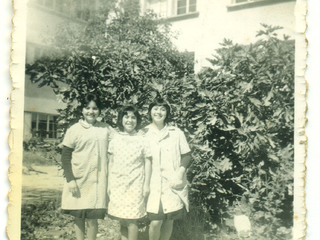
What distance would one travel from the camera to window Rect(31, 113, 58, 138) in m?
2.62

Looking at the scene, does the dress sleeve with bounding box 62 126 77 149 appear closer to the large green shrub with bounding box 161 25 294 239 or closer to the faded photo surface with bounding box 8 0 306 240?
the faded photo surface with bounding box 8 0 306 240

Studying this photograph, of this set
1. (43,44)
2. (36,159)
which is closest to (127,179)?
(36,159)

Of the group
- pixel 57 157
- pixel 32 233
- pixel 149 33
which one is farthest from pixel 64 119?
pixel 149 33

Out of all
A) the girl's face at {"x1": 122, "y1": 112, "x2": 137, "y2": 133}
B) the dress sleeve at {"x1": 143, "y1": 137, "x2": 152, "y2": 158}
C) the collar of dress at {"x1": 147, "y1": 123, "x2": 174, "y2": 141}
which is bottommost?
the dress sleeve at {"x1": 143, "y1": 137, "x2": 152, "y2": 158}

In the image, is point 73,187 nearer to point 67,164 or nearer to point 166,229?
point 67,164

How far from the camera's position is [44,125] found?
293 cm

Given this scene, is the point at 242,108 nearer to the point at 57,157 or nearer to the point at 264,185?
the point at 264,185

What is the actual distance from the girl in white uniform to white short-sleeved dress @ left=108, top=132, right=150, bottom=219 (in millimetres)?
104

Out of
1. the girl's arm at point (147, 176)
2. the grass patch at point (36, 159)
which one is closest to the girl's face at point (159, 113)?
the girl's arm at point (147, 176)

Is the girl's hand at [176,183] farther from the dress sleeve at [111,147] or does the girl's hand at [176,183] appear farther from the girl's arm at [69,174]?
the girl's arm at [69,174]

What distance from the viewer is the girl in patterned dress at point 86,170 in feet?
7.77

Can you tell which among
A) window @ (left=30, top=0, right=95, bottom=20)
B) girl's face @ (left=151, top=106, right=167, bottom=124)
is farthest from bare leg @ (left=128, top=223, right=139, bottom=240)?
window @ (left=30, top=0, right=95, bottom=20)

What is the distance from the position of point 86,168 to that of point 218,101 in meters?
1.23

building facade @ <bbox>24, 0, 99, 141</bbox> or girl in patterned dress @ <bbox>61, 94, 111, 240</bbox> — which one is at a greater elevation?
building facade @ <bbox>24, 0, 99, 141</bbox>
